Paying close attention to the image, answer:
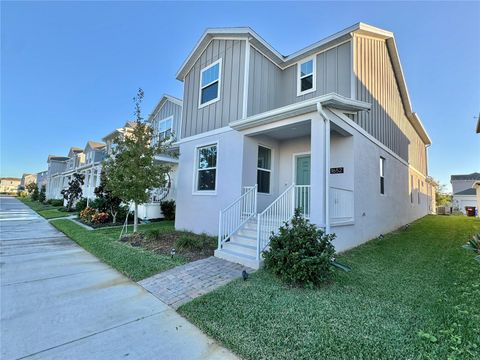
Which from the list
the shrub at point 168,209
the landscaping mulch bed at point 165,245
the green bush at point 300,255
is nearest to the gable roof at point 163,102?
the shrub at point 168,209

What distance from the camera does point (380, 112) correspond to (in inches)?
401

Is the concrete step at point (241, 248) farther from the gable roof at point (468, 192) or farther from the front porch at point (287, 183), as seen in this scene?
the gable roof at point (468, 192)

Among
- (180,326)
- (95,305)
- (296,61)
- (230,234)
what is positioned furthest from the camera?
(296,61)

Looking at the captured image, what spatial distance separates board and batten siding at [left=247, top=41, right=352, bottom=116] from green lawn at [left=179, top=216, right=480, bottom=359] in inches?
231

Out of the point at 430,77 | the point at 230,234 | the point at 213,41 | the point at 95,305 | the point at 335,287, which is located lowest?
the point at 95,305

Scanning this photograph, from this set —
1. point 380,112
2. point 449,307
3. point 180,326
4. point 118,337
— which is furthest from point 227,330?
point 380,112

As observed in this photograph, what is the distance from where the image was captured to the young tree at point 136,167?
838 cm

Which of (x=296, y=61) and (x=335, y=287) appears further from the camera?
(x=296, y=61)

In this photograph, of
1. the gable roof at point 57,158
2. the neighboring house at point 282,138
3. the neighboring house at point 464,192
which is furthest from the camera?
the gable roof at point 57,158

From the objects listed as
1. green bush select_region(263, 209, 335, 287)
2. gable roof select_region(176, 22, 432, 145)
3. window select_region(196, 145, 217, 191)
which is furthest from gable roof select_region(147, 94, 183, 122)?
green bush select_region(263, 209, 335, 287)

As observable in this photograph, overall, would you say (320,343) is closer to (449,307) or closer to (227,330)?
(227,330)

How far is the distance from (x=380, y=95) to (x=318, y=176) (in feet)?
23.5

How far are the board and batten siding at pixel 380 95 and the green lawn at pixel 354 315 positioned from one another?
5.52 m

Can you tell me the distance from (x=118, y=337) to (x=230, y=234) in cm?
384
